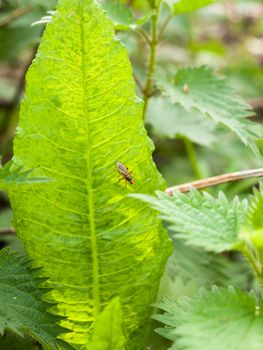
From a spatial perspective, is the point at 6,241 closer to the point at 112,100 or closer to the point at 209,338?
the point at 112,100

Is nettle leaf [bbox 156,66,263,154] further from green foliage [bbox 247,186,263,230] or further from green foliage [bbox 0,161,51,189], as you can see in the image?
green foliage [bbox 0,161,51,189]

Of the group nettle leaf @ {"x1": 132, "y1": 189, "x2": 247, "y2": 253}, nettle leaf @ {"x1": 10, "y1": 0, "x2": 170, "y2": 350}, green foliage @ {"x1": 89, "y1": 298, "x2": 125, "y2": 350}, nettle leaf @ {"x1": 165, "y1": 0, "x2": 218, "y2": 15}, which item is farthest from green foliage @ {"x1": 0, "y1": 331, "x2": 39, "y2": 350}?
nettle leaf @ {"x1": 165, "y1": 0, "x2": 218, "y2": 15}

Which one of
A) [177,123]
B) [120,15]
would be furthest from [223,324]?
[177,123]

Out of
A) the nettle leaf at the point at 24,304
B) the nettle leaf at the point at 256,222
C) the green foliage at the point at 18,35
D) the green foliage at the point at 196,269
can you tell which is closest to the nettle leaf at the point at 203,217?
the nettle leaf at the point at 256,222

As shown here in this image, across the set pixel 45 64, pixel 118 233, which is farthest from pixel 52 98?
pixel 118 233

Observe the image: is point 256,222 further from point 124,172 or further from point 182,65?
point 182,65

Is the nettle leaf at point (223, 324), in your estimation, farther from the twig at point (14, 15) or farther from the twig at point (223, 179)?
the twig at point (14, 15)
